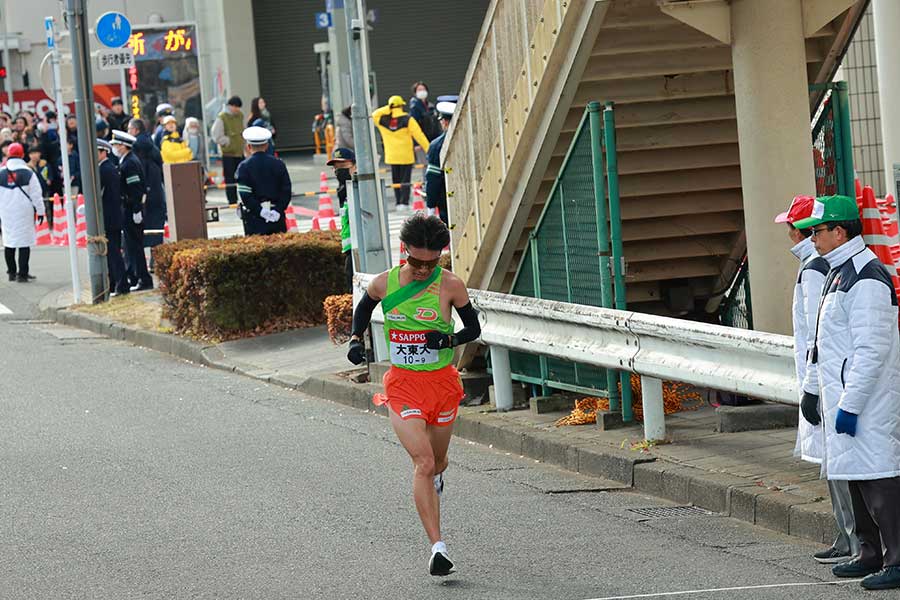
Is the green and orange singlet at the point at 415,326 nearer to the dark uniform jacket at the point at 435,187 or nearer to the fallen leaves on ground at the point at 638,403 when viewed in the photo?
the fallen leaves on ground at the point at 638,403

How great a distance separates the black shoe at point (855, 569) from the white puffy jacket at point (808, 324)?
0.48m

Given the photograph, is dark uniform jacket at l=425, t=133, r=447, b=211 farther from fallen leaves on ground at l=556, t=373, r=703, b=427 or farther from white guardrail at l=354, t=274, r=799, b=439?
fallen leaves on ground at l=556, t=373, r=703, b=427

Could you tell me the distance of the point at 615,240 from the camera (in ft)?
34.7

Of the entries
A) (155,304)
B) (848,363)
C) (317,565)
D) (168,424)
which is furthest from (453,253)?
(155,304)

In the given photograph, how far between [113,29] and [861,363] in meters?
20.2

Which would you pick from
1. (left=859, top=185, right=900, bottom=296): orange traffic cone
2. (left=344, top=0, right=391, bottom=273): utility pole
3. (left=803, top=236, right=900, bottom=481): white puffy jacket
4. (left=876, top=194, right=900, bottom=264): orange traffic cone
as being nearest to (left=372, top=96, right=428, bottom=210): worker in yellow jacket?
(left=344, top=0, right=391, bottom=273): utility pole

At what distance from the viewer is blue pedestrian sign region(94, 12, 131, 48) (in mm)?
25188

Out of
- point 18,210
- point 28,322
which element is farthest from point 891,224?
point 18,210

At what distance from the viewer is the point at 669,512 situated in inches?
351

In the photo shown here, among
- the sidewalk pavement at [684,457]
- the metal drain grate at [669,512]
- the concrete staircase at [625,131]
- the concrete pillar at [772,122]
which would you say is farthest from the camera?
the concrete staircase at [625,131]

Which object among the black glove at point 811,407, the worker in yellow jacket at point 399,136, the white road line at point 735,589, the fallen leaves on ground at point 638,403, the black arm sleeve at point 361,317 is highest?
the worker in yellow jacket at point 399,136

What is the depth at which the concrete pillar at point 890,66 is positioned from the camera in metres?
11.9

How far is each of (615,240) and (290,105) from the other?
3767 centimetres

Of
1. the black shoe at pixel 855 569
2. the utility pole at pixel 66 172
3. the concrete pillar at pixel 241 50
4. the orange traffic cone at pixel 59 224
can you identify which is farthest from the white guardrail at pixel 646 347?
the concrete pillar at pixel 241 50
